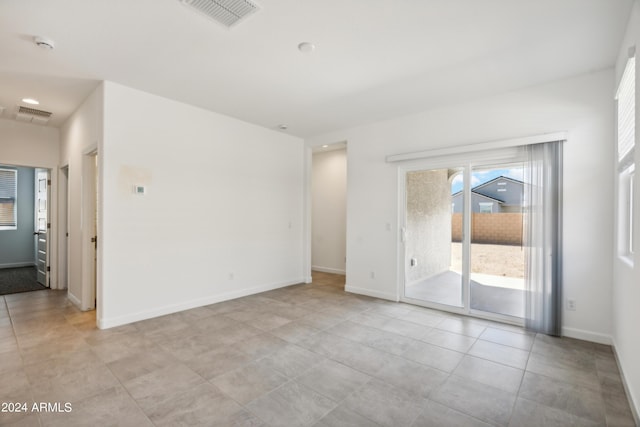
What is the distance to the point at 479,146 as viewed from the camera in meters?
4.01

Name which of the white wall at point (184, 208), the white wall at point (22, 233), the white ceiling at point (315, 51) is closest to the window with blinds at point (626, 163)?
the white ceiling at point (315, 51)

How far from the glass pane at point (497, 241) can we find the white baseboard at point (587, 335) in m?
0.49

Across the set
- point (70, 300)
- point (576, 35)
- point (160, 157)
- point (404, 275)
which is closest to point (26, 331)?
point (70, 300)

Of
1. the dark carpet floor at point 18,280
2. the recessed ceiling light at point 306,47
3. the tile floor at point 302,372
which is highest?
the recessed ceiling light at point 306,47

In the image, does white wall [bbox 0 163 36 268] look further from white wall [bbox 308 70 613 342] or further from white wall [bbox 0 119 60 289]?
white wall [bbox 308 70 613 342]

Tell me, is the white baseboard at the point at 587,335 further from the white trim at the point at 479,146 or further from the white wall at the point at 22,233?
the white wall at the point at 22,233

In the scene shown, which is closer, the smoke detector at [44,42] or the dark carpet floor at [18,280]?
the smoke detector at [44,42]

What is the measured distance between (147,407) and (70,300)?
3.76 m

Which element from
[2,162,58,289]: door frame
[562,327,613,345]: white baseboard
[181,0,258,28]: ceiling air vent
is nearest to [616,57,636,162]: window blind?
[562,327,613,345]: white baseboard

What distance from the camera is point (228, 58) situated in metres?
3.08

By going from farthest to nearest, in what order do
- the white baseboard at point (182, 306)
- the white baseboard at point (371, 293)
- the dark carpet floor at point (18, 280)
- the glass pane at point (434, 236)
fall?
the dark carpet floor at point (18, 280) → the white baseboard at point (371, 293) → the glass pane at point (434, 236) → the white baseboard at point (182, 306)

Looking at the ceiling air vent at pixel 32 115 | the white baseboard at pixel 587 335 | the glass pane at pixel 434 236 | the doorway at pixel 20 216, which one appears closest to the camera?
the white baseboard at pixel 587 335

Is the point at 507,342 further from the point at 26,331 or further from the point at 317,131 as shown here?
the point at 26,331

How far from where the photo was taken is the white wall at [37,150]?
5145mm
